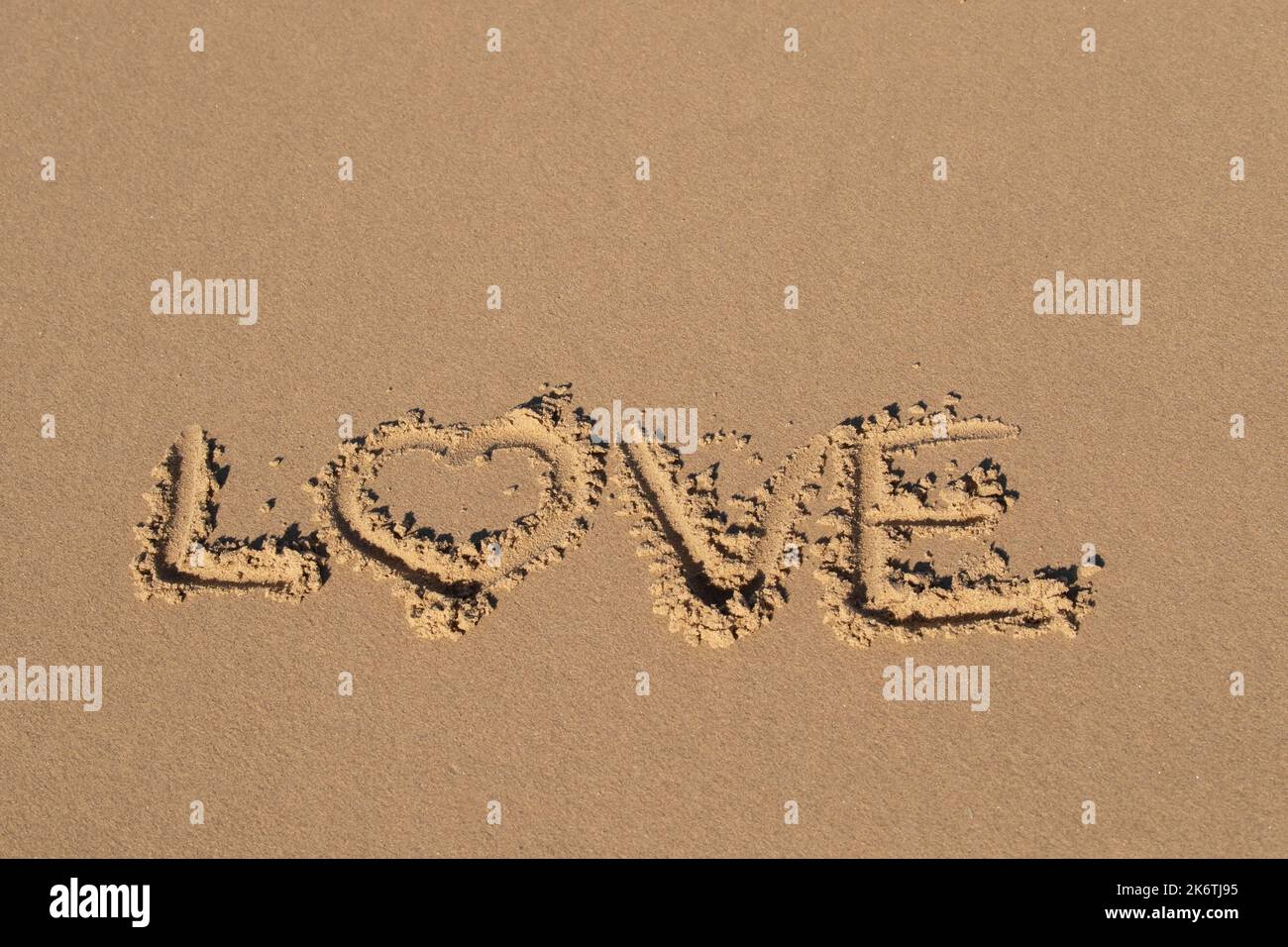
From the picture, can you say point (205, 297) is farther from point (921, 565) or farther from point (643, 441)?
point (921, 565)

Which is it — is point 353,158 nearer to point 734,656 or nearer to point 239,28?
point 239,28

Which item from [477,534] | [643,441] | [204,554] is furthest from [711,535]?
[204,554]

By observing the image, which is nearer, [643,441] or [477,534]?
[477,534]
